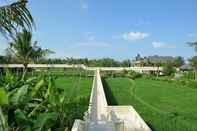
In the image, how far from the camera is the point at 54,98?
2.62 m

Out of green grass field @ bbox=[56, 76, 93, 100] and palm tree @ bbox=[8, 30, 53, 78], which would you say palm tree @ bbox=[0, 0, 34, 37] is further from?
palm tree @ bbox=[8, 30, 53, 78]

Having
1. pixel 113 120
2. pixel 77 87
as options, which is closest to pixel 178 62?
pixel 77 87

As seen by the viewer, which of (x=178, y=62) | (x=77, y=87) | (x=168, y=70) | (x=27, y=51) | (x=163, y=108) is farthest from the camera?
(x=178, y=62)

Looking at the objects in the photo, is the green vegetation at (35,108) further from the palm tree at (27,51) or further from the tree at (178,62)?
the tree at (178,62)

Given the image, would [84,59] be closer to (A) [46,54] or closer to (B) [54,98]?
→ (A) [46,54]

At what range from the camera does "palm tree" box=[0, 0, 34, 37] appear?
8.71 feet

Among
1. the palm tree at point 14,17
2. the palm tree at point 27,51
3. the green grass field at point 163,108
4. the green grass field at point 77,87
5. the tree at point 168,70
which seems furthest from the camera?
the tree at point 168,70

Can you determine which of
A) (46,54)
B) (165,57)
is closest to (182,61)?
(165,57)

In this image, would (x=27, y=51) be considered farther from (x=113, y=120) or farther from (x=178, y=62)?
(x=178, y=62)

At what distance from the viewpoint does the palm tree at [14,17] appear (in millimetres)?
2654

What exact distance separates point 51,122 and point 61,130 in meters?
0.44

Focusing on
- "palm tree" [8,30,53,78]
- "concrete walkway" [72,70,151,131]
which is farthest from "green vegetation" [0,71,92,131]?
"palm tree" [8,30,53,78]

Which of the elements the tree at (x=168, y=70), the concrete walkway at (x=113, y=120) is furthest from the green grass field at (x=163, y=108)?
the tree at (x=168, y=70)

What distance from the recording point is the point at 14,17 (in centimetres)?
268
